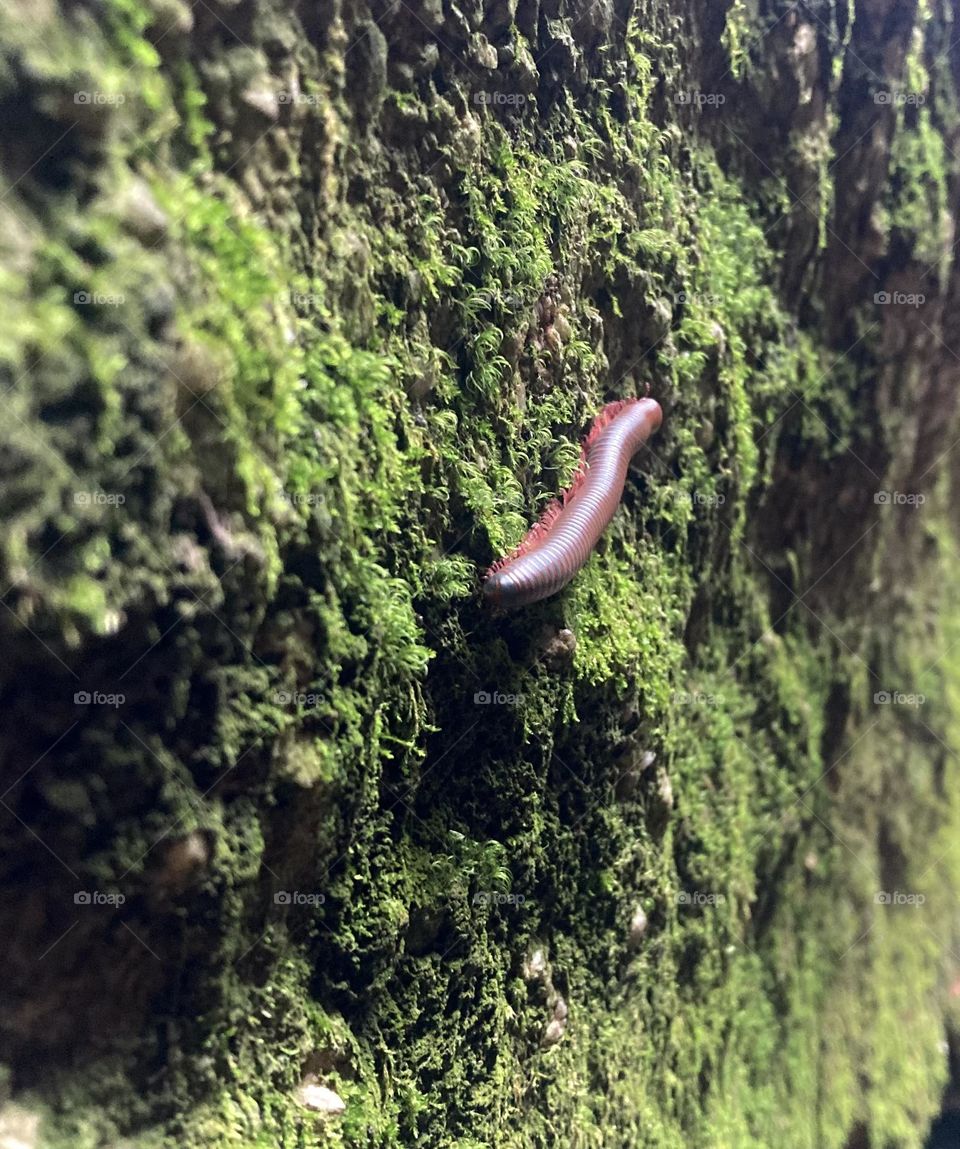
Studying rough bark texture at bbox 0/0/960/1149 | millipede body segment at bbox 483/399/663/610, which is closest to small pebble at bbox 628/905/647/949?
rough bark texture at bbox 0/0/960/1149

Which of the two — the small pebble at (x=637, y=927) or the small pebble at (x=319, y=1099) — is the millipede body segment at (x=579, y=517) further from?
the small pebble at (x=637, y=927)

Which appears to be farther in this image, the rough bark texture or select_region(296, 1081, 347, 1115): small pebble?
select_region(296, 1081, 347, 1115): small pebble

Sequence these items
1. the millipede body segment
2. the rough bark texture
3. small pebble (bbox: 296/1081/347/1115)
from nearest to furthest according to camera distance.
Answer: the rough bark texture, small pebble (bbox: 296/1081/347/1115), the millipede body segment

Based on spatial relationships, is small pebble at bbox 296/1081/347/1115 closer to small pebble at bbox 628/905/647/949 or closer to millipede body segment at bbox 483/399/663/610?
millipede body segment at bbox 483/399/663/610

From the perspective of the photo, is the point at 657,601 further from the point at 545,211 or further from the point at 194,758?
the point at 194,758

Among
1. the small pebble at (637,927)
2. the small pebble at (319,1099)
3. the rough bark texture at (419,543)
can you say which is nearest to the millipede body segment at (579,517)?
the rough bark texture at (419,543)

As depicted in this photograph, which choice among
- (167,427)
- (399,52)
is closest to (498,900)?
(167,427)
